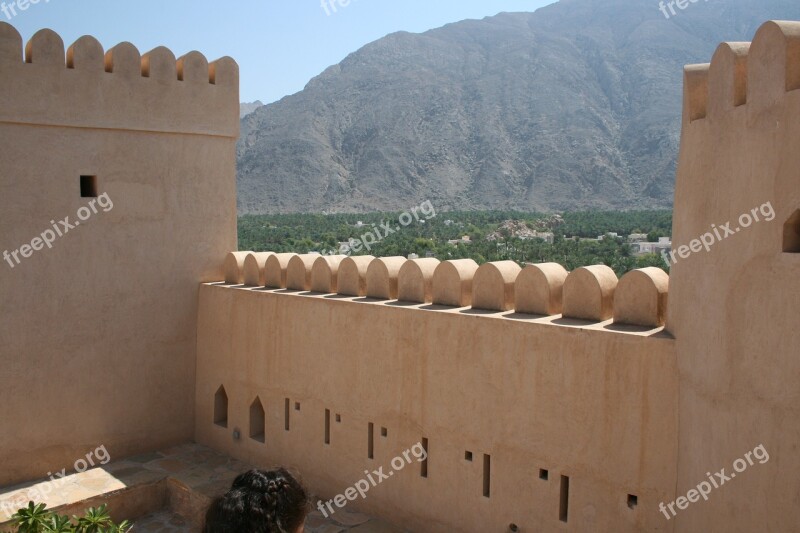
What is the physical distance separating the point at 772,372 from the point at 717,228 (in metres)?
0.80

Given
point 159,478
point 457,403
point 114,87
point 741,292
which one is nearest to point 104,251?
point 114,87

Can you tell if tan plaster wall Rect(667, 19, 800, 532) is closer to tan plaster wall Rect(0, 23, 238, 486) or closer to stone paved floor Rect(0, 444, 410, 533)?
stone paved floor Rect(0, 444, 410, 533)

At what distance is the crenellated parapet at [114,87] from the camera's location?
250 inches

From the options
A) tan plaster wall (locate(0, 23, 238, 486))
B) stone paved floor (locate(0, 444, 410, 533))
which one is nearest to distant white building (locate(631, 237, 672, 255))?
tan plaster wall (locate(0, 23, 238, 486))

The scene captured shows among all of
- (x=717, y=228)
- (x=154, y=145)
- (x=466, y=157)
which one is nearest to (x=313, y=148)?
(x=466, y=157)

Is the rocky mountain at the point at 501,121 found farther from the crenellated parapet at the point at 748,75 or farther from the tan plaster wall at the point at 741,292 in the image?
the tan plaster wall at the point at 741,292

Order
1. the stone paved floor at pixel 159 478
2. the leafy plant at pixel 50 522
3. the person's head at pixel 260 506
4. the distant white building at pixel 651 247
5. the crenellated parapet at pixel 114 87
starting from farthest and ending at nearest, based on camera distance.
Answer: the distant white building at pixel 651 247 → the crenellated parapet at pixel 114 87 → the stone paved floor at pixel 159 478 → the leafy plant at pixel 50 522 → the person's head at pixel 260 506

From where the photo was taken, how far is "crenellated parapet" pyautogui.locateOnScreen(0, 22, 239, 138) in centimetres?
636

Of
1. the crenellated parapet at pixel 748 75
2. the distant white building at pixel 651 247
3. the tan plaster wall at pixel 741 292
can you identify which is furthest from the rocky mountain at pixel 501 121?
the tan plaster wall at pixel 741 292

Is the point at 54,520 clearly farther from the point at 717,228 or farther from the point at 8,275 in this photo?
the point at 717,228

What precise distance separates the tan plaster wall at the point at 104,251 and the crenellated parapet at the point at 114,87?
12 mm

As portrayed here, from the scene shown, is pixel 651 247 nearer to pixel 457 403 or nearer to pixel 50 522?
pixel 457 403

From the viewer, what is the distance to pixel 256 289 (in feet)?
22.9

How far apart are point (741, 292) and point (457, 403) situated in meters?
2.30
